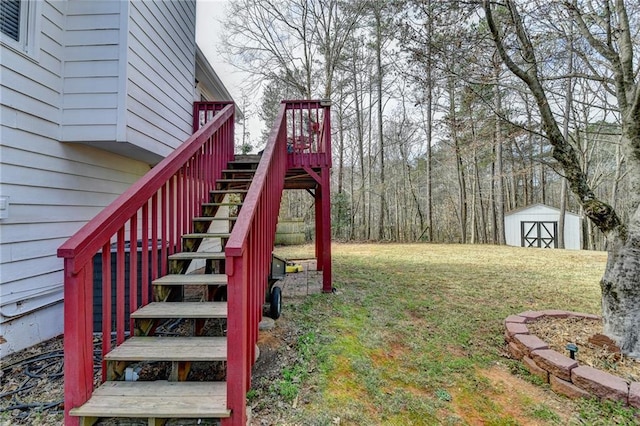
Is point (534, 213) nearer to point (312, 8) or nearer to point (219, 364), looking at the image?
point (312, 8)

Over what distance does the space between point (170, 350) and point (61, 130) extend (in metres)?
2.78

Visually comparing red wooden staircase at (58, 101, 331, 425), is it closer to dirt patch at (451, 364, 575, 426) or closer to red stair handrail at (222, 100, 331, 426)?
red stair handrail at (222, 100, 331, 426)

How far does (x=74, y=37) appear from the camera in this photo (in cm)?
335

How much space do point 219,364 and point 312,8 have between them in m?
14.4

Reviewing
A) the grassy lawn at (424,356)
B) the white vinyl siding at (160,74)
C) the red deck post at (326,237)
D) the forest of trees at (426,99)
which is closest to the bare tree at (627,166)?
the forest of trees at (426,99)

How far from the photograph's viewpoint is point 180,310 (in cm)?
239

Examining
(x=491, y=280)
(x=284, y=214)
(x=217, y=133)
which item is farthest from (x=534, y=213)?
(x=217, y=133)

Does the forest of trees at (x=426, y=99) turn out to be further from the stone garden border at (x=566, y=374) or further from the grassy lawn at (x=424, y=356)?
the grassy lawn at (x=424, y=356)

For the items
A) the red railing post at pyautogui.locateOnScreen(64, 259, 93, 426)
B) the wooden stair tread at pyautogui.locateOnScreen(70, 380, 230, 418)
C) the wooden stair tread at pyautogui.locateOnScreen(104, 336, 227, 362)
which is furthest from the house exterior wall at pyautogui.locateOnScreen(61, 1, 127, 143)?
the wooden stair tread at pyautogui.locateOnScreen(70, 380, 230, 418)

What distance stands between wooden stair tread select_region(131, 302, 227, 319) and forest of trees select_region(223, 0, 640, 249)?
347 cm

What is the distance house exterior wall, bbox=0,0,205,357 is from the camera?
2.80m

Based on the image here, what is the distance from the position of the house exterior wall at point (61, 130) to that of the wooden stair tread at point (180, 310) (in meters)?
1.52

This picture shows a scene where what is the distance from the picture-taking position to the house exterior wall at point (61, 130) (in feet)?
9.18

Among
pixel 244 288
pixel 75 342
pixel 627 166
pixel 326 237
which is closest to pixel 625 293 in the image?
pixel 627 166
